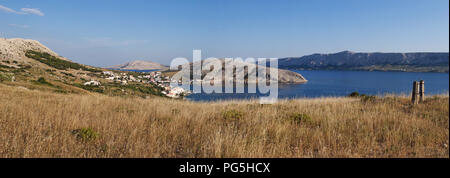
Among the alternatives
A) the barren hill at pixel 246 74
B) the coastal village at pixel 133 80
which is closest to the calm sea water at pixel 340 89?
the coastal village at pixel 133 80

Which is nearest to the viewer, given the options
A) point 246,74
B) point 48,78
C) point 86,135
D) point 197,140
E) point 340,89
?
point 86,135

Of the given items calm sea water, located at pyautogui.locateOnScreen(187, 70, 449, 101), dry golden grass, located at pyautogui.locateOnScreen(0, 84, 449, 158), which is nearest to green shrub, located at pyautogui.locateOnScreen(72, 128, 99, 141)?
dry golden grass, located at pyautogui.locateOnScreen(0, 84, 449, 158)

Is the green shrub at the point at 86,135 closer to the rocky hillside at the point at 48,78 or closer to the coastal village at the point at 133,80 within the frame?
the rocky hillside at the point at 48,78

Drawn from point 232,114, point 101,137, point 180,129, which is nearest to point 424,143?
point 232,114

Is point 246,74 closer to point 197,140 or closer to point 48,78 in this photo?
point 48,78

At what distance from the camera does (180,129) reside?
5508mm

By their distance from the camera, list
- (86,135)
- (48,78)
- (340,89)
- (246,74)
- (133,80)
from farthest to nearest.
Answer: (246,74)
(340,89)
(133,80)
(48,78)
(86,135)

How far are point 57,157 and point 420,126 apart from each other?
28.0ft

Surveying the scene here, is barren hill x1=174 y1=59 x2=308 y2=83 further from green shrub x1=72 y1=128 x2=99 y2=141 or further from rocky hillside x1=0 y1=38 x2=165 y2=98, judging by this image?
green shrub x1=72 y1=128 x2=99 y2=141

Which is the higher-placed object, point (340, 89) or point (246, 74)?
point (246, 74)

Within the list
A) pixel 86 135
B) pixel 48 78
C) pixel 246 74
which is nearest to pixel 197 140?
pixel 86 135

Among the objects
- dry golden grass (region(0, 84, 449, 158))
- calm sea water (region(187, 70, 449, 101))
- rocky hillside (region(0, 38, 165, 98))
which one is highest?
rocky hillside (region(0, 38, 165, 98))
